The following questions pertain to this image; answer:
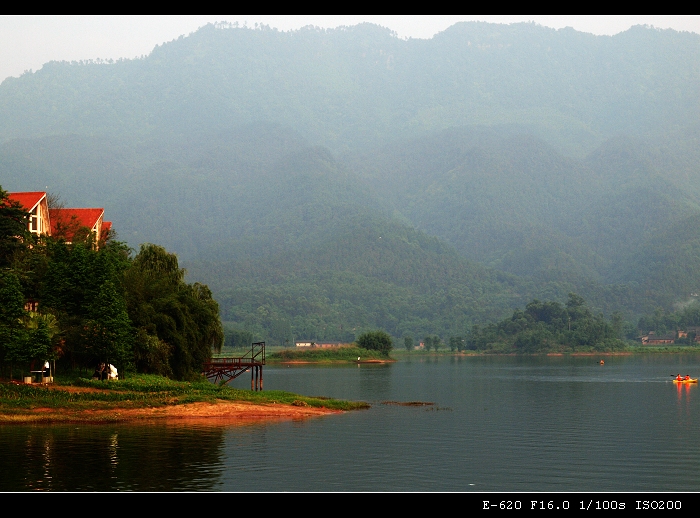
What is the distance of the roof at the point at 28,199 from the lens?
9125 cm

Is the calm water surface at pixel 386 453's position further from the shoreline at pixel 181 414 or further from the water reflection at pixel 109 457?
the shoreline at pixel 181 414

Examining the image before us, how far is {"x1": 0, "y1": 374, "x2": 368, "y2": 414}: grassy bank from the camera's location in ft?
223

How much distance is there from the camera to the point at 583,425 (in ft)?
248

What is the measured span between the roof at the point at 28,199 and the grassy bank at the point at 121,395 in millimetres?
24609

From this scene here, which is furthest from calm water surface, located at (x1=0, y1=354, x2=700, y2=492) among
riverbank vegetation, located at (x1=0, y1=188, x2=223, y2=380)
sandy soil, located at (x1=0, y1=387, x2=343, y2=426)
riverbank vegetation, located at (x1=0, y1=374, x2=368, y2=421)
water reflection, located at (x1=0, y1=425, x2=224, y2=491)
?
riverbank vegetation, located at (x1=0, y1=188, x2=223, y2=380)

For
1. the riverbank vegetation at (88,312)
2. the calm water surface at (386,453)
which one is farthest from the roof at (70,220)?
the calm water surface at (386,453)

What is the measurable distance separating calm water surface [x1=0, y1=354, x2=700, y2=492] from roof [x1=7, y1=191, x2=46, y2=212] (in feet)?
112

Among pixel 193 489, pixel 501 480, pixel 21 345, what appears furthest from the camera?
pixel 21 345

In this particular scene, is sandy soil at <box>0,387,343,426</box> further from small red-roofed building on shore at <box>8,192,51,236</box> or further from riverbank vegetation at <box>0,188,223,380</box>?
small red-roofed building on shore at <box>8,192,51,236</box>

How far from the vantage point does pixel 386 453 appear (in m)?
56.8

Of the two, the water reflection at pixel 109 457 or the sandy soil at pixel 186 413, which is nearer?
the water reflection at pixel 109 457
